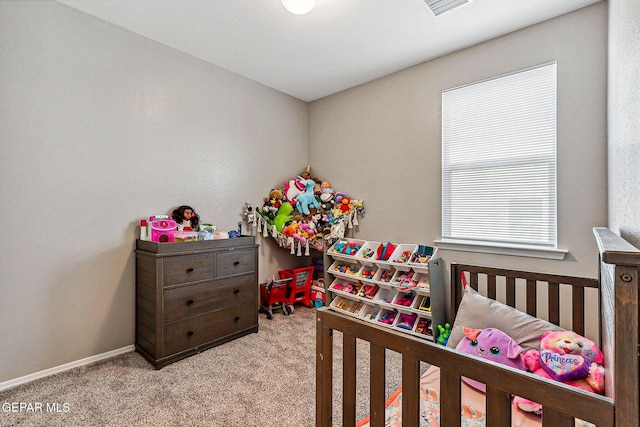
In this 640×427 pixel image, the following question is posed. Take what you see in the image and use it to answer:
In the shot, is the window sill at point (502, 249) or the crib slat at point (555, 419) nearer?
the crib slat at point (555, 419)

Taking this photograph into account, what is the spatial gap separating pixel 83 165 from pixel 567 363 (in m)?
3.05

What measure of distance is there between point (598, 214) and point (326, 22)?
7.68 feet

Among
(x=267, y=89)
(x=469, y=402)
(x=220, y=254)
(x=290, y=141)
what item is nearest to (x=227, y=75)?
(x=267, y=89)

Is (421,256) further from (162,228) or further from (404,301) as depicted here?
(162,228)

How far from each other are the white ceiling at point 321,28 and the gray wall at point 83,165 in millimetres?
262

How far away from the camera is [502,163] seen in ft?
7.56

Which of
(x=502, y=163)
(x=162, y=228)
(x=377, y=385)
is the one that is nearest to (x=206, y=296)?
(x=162, y=228)

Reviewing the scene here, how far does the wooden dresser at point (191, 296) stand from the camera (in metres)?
2.05

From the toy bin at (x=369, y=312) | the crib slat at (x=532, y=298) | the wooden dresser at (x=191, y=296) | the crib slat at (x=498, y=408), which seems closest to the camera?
the crib slat at (x=498, y=408)

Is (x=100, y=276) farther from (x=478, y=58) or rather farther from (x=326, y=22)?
(x=478, y=58)

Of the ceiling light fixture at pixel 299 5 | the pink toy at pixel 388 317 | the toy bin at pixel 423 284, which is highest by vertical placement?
the ceiling light fixture at pixel 299 5

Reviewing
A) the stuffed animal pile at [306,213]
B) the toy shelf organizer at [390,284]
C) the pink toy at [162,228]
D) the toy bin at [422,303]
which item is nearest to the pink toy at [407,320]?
the toy shelf organizer at [390,284]

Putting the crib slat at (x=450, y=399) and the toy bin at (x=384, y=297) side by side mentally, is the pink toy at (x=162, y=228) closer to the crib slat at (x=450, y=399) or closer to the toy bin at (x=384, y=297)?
the toy bin at (x=384, y=297)

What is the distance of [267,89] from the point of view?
3.29m
